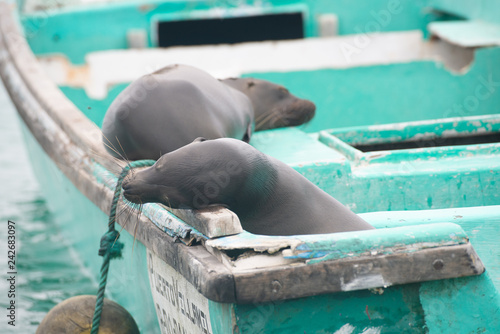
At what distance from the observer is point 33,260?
14.6 feet

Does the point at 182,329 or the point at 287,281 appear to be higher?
the point at 287,281

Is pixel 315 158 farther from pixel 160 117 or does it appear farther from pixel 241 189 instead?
pixel 241 189

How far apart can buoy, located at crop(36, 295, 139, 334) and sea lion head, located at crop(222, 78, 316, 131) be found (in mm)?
1600

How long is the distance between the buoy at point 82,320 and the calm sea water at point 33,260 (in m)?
0.96

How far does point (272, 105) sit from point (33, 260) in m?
1.85

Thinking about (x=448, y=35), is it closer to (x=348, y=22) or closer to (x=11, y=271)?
(x=348, y=22)

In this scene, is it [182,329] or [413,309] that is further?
[182,329]

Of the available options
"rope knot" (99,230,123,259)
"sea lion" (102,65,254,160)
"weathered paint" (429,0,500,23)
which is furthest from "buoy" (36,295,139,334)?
"weathered paint" (429,0,500,23)

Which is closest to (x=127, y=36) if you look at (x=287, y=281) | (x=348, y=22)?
(x=348, y=22)

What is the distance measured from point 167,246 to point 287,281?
0.51 metres

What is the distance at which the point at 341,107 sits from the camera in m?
5.47

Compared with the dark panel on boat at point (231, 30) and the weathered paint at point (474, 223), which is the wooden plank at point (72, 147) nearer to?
the weathered paint at point (474, 223)

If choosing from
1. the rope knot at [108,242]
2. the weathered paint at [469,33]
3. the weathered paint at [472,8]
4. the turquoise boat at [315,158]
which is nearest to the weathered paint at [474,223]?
the turquoise boat at [315,158]

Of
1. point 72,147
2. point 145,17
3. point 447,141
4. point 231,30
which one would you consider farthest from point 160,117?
point 231,30
